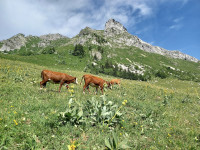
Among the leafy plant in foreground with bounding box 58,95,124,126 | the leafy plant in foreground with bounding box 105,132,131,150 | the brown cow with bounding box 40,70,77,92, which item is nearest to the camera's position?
the leafy plant in foreground with bounding box 105,132,131,150

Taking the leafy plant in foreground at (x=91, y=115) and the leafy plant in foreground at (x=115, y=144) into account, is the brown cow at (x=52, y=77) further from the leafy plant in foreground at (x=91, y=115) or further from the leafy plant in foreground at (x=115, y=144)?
the leafy plant in foreground at (x=115, y=144)

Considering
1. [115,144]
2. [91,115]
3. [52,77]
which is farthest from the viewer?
[52,77]

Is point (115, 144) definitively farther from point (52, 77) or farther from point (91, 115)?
point (52, 77)

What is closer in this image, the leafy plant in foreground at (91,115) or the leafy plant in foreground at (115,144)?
the leafy plant in foreground at (115,144)

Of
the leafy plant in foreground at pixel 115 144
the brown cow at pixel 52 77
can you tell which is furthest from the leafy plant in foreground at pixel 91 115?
the brown cow at pixel 52 77

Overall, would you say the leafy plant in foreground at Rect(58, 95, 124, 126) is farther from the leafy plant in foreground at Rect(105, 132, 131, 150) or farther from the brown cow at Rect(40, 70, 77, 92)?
the brown cow at Rect(40, 70, 77, 92)

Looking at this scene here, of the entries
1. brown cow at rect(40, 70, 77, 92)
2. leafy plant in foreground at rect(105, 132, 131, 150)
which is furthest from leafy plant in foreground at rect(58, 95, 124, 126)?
brown cow at rect(40, 70, 77, 92)

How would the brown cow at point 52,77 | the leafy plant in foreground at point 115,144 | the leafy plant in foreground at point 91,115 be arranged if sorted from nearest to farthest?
the leafy plant in foreground at point 115,144 < the leafy plant in foreground at point 91,115 < the brown cow at point 52,77

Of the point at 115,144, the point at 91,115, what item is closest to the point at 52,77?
the point at 91,115

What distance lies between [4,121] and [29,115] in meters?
1.02

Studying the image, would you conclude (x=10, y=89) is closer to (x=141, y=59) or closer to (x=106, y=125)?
(x=106, y=125)

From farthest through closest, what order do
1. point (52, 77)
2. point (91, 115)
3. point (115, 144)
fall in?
point (52, 77) < point (91, 115) < point (115, 144)

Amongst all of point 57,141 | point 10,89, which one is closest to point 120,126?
point 57,141

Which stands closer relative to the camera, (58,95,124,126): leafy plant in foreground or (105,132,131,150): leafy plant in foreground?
(105,132,131,150): leafy plant in foreground
